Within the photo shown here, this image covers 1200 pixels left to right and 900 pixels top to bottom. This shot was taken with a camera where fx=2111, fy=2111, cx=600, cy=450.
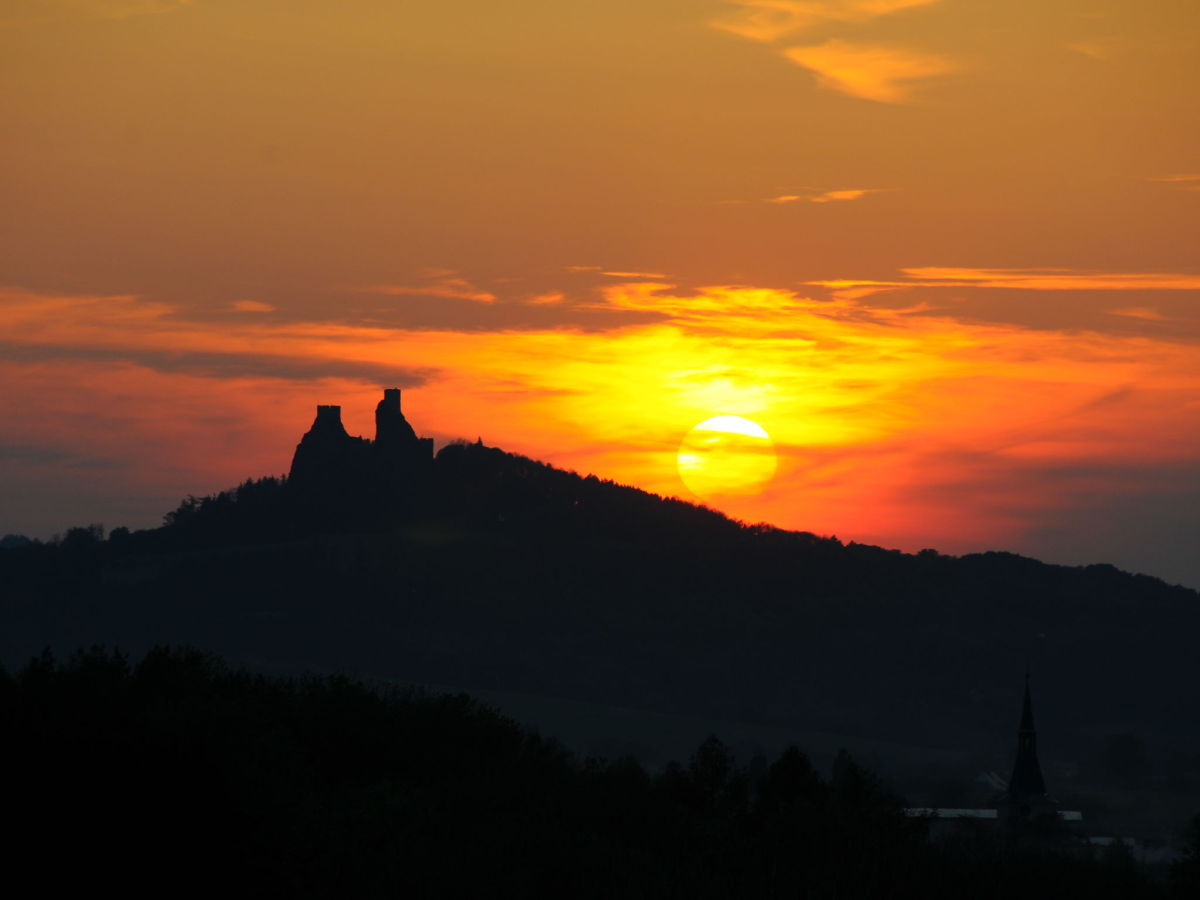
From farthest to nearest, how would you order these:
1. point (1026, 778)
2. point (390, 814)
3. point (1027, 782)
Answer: point (1026, 778) → point (1027, 782) → point (390, 814)

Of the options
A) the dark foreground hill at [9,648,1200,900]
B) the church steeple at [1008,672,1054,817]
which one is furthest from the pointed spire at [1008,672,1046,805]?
the dark foreground hill at [9,648,1200,900]

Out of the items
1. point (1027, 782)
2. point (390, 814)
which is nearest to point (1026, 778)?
point (1027, 782)

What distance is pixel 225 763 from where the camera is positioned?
52531 millimetres

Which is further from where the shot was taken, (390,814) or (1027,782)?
(1027,782)

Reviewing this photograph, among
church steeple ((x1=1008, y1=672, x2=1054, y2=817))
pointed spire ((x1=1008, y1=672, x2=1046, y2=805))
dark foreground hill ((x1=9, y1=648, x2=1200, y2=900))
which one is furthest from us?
pointed spire ((x1=1008, y1=672, x2=1046, y2=805))

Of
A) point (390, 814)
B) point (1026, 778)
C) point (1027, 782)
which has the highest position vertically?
point (1026, 778)

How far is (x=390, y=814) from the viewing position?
2692 inches

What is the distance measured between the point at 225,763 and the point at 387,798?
19689 mm

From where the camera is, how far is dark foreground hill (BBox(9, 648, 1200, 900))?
50.5 metres

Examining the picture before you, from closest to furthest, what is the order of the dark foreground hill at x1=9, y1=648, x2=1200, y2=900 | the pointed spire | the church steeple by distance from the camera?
the dark foreground hill at x1=9, y1=648, x2=1200, y2=900, the church steeple, the pointed spire

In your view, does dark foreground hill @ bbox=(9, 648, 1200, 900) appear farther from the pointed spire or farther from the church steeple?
the pointed spire

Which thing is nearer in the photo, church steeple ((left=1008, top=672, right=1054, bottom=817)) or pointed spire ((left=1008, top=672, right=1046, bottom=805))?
church steeple ((left=1008, top=672, right=1054, bottom=817))

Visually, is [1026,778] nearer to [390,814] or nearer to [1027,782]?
[1027,782]

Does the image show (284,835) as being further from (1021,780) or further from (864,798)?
(1021,780)
